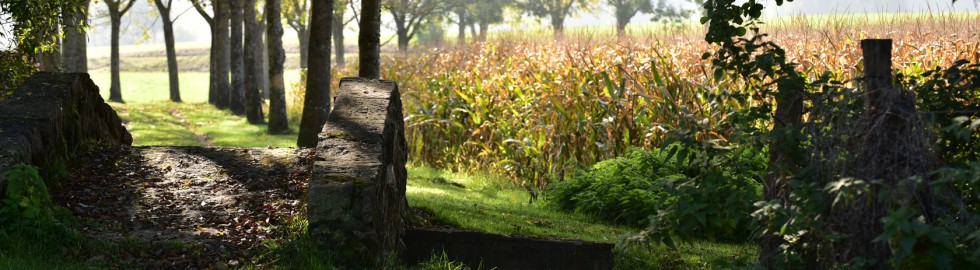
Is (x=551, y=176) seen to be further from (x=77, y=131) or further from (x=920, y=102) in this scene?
(x=920, y=102)

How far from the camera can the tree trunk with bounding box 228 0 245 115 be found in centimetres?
2205

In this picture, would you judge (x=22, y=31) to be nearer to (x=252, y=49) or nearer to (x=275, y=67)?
(x=275, y=67)

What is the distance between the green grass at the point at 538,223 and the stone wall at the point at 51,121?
291 cm

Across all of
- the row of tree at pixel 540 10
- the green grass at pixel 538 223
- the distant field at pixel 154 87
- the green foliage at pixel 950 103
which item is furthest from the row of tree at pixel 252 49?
the row of tree at pixel 540 10

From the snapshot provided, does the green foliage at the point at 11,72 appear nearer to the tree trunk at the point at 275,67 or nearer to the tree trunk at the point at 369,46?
the tree trunk at the point at 369,46

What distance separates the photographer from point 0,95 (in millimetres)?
9398

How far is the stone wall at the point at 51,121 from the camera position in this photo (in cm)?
677

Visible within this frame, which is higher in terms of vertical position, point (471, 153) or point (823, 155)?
point (823, 155)

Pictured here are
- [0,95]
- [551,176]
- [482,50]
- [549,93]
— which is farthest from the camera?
[482,50]

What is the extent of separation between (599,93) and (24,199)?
7094mm

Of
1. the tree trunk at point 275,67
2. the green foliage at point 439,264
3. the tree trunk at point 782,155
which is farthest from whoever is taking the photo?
the tree trunk at point 275,67

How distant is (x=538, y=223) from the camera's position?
870 cm

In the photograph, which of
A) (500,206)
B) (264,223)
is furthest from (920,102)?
(500,206)

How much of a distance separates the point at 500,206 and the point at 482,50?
767cm
